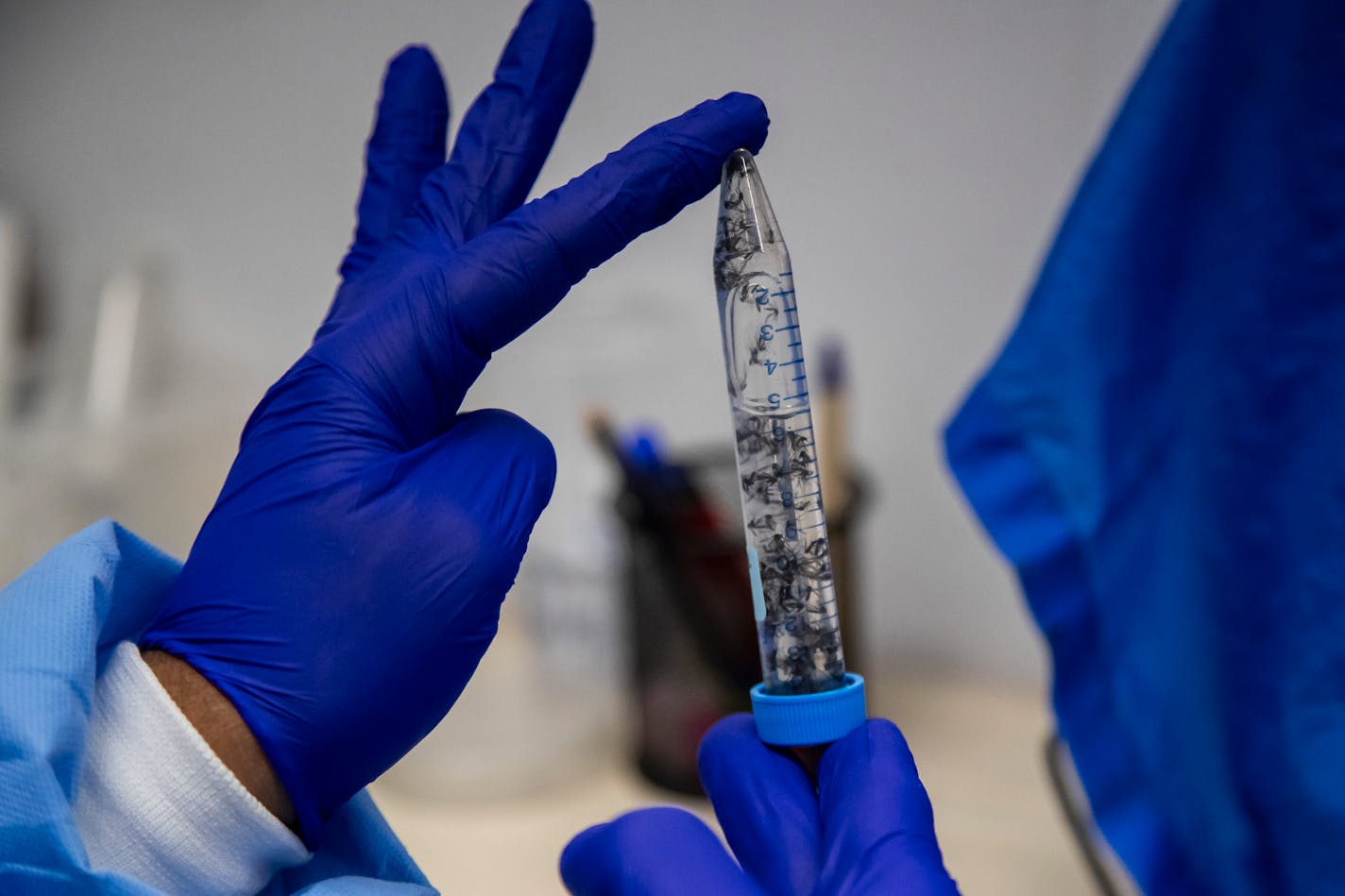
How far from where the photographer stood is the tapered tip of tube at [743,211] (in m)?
0.46

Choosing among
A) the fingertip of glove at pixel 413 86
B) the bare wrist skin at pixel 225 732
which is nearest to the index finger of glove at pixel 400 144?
the fingertip of glove at pixel 413 86

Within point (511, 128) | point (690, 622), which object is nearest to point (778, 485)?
point (511, 128)

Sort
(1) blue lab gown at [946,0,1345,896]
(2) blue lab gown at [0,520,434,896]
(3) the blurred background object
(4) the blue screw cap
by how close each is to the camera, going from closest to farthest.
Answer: (2) blue lab gown at [0,520,434,896] < (4) the blue screw cap < (1) blue lab gown at [946,0,1345,896] < (3) the blurred background object

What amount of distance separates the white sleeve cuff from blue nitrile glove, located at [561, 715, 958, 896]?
0.45ft

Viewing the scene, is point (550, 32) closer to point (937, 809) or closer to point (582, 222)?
point (582, 222)

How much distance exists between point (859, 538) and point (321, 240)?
0.65m

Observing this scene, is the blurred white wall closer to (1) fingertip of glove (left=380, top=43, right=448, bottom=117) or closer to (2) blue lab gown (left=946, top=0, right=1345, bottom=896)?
(2) blue lab gown (left=946, top=0, right=1345, bottom=896)

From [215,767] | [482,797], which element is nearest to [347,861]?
[215,767]

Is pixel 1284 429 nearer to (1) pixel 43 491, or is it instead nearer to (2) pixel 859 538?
(2) pixel 859 538

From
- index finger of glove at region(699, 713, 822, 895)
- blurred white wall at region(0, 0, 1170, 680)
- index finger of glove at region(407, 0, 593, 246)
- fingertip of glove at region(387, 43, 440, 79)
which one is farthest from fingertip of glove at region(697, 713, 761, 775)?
blurred white wall at region(0, 0, 1170, 680)

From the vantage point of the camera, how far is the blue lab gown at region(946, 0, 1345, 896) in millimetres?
575

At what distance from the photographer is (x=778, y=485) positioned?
482mm

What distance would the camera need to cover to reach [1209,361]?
62 centimetres

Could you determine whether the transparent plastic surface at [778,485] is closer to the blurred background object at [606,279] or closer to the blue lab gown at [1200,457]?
the blue lab gown at [1200,457]
